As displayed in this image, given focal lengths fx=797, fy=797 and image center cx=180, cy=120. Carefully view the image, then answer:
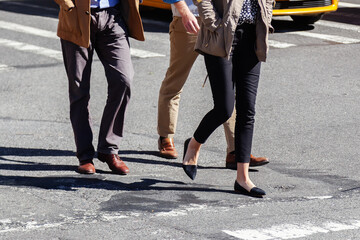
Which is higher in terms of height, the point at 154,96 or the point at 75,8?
the point at 75,8

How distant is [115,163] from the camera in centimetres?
563

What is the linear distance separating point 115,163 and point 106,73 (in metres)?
0.64

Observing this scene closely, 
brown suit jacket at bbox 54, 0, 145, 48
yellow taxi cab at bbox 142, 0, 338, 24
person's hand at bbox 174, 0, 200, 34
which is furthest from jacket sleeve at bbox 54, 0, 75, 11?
yellow taxi cab at bbox 142, 0, 338, 24

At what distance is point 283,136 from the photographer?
687cm

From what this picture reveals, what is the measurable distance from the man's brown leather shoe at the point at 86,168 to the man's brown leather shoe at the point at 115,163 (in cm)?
11

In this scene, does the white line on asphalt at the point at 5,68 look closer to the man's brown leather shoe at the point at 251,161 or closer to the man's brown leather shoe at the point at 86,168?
the man's brown leather shoe at the point at 86,168

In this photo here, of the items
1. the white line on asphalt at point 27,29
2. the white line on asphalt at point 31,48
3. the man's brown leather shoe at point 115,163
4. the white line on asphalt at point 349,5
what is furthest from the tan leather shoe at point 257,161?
the white line on asphalt at point 349,5

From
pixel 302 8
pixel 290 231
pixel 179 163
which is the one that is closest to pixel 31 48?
pixel 302 8

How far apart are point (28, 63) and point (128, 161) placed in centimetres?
460

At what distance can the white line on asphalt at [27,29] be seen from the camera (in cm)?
1265

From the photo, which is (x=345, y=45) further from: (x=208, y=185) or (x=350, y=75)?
(x=208, y=185)

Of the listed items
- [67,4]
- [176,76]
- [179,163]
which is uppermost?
[67,4]

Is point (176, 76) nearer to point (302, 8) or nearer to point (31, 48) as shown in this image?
point (31, 48)

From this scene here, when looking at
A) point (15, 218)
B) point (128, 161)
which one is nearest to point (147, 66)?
point (128, 161)
